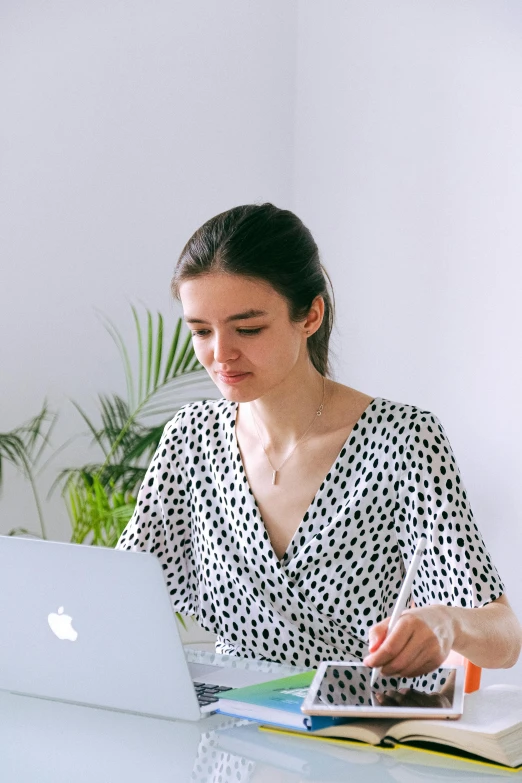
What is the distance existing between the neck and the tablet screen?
0.63m

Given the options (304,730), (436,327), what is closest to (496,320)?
(436,327)

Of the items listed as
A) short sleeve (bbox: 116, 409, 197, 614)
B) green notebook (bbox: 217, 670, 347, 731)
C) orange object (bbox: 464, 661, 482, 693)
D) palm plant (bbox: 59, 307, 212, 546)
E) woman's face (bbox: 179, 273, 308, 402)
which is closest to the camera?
green notebook (bbox: 217, 670, 347, 731)

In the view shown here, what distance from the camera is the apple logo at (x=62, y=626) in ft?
4.17

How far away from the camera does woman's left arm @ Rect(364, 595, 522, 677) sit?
3.86ft

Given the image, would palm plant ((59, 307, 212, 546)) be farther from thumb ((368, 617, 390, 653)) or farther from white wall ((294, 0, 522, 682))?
thumb ((368, 617, 390, 653))

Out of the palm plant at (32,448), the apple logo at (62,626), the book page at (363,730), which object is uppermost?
the apple logo at (62,626)

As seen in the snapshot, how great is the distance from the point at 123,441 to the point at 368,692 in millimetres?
2197

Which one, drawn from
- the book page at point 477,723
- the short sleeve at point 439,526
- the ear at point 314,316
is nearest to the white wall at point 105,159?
the ear at point 314,316

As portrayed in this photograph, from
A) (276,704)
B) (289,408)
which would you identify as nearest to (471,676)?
(276,704)

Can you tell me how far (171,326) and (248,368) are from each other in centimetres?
215

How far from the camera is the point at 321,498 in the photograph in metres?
1.75

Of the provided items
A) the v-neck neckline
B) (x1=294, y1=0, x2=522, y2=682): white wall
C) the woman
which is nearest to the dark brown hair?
the woman

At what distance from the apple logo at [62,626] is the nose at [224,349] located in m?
0.51

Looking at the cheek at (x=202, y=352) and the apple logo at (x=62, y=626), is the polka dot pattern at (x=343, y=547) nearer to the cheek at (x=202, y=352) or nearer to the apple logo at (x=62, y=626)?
the cheek at (x=202, y=352)
